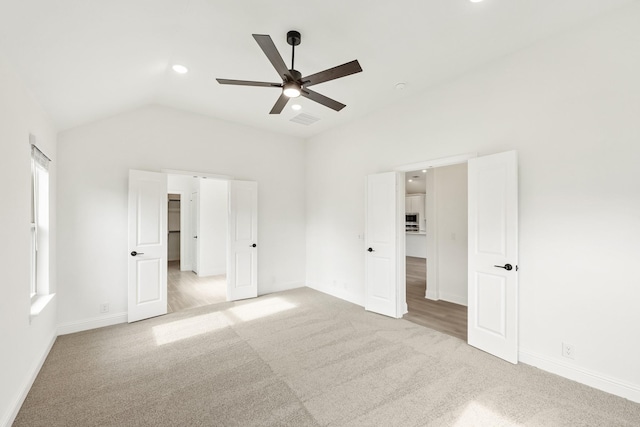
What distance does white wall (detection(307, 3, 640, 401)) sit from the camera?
2.25m

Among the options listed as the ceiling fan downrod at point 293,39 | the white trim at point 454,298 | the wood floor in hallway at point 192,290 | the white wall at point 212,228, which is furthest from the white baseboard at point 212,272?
the ceiling fan downrod at point 293,39

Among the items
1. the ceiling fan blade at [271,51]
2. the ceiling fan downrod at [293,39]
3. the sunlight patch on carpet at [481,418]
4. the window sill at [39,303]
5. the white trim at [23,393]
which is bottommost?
the sunlight patch on carpet at [481,418]

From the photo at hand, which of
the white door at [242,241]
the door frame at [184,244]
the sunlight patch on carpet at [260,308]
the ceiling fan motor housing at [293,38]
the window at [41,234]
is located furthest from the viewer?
the door frame at [184,244]

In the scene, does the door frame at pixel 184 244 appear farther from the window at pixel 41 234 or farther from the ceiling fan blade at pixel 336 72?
the ceiling fan blade at pixel 336 72

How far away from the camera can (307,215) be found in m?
5.80

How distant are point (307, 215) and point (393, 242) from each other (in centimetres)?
227

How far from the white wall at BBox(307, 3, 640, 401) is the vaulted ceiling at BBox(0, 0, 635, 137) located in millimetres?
289

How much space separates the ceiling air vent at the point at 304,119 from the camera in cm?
459

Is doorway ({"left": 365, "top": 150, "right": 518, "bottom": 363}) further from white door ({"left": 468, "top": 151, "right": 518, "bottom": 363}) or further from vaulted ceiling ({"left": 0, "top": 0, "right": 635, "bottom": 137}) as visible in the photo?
vaulted ceiling ({"left": 0, "top": 0, "right": 635, "bottom": 137})

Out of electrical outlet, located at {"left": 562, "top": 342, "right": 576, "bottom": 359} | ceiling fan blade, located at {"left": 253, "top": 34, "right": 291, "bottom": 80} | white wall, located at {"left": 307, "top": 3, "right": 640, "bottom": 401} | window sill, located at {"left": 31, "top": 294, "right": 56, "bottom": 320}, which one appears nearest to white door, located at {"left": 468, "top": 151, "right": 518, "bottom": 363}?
white wall, located at {"left": 307, "top": 3, "right": 640, "bottom": 401}

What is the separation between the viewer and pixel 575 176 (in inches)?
98.1

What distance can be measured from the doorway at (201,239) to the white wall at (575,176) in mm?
4915

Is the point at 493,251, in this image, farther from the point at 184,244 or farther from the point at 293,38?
the point at 184,244

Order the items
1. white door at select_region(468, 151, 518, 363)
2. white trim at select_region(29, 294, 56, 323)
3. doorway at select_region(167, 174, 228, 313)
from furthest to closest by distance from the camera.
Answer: doorway at select_region(167, 174, 228, 313)
white door at select_region(468, 151, 518, 363)
white trim at select_region(29, 294, 56, 323)
